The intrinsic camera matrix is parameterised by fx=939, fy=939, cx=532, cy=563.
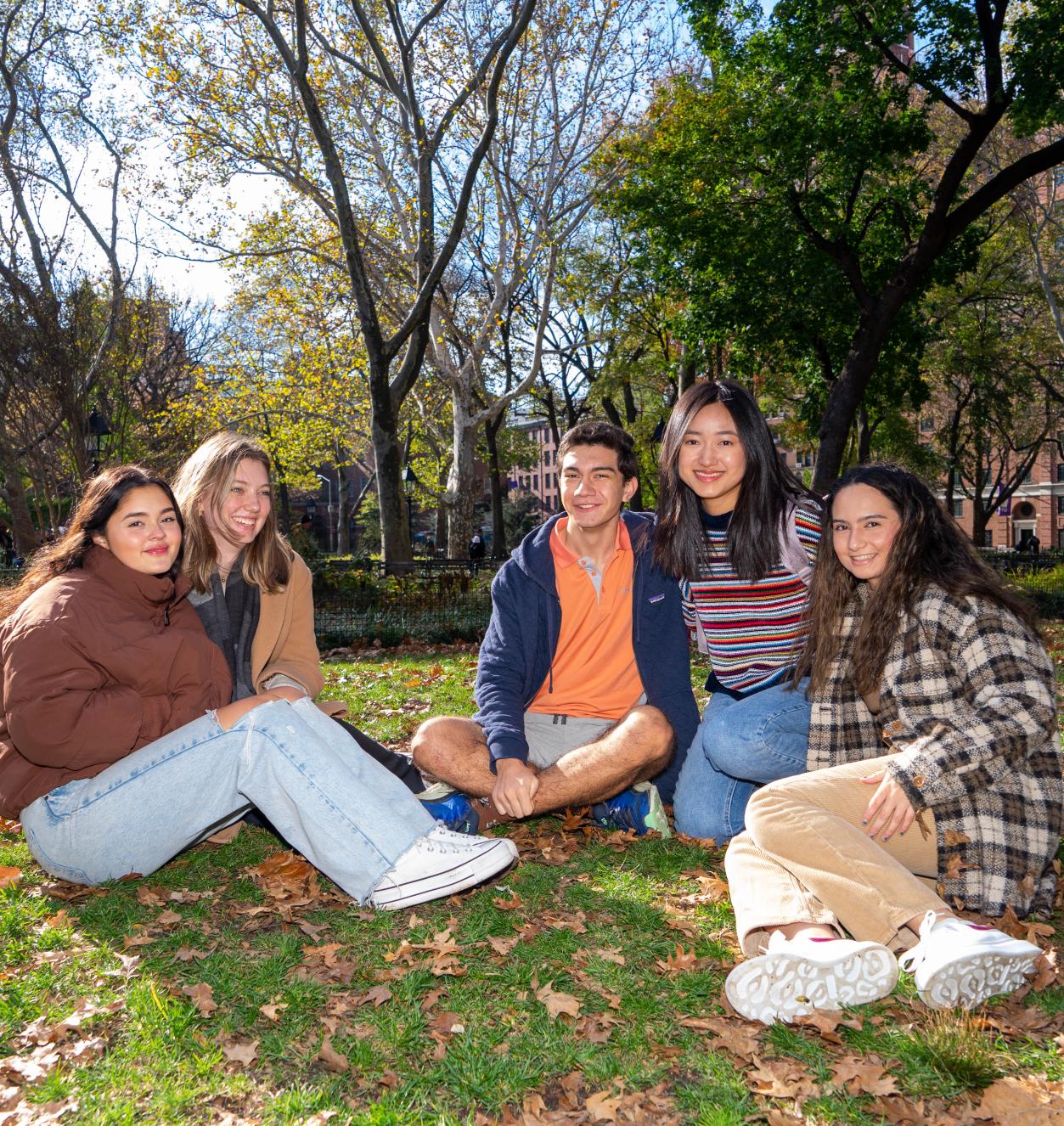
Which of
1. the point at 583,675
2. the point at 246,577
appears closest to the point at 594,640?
the point at 583,675

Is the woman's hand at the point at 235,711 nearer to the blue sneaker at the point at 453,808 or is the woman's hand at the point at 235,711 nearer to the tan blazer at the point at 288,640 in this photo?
the tan blazer at the point at 288,640

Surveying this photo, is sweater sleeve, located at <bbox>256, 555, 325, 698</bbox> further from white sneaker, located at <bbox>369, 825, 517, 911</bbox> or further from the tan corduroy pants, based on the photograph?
the tan corduroy pants

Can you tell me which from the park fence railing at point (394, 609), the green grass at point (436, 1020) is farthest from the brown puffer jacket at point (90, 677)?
the park fence railing at point (394, 609)

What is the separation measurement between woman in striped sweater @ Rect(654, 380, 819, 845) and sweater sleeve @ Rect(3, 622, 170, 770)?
7.91ft

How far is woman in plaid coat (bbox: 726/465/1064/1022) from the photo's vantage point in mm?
2766

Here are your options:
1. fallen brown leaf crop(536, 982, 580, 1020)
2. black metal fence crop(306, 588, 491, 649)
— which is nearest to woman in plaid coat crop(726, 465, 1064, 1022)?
fallen brown leaf crop(536, 982, 580, 1020)

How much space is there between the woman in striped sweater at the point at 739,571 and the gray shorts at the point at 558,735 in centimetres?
52

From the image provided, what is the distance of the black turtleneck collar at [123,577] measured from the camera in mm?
3691

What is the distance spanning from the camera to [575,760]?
4.22 m

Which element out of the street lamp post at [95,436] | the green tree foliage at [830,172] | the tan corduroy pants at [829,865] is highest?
the green tree foliage at [830,172]

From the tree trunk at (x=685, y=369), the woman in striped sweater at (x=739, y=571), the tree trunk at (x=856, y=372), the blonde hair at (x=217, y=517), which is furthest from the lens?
the tree trunk at (x=685, y=369)

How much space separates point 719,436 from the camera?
13.5 feet

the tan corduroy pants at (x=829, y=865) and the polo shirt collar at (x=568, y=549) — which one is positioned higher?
the polo shirt collar at (x=568, y=549)

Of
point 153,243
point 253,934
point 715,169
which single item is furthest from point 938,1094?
point 153,243
